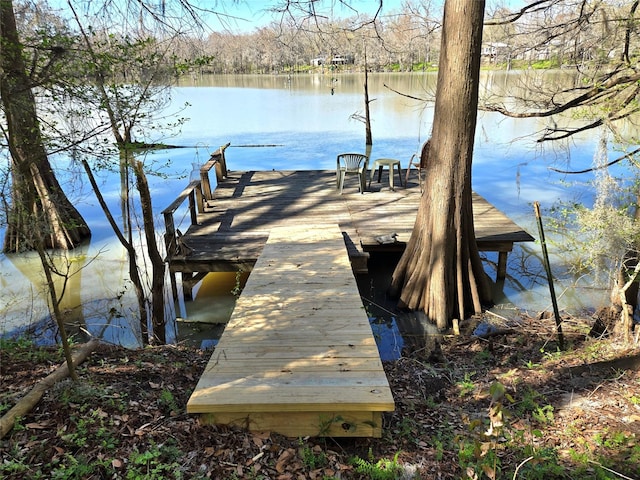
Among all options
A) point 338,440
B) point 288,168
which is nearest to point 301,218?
point 338,440

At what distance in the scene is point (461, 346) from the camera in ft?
16.5

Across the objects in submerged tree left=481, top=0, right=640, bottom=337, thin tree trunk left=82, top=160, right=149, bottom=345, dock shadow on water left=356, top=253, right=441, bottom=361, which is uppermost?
submerged tree left=481, top=0, right=640, bottom=337

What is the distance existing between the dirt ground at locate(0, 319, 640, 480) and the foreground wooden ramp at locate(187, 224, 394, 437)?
0.13 meters

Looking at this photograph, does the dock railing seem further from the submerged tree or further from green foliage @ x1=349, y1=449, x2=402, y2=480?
the submerged tree

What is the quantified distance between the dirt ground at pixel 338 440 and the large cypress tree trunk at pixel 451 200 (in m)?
1.90

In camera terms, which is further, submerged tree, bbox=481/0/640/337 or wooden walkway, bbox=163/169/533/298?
wooden walkway, bbox=163/169/533/298

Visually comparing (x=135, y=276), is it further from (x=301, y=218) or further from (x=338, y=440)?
(x=338, y=440)

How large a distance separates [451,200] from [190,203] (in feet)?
13.3

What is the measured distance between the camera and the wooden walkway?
6.30m

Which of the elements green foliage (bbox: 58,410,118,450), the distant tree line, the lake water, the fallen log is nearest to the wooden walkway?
the lake water

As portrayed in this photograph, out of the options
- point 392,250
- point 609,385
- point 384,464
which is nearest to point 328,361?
point 384,464

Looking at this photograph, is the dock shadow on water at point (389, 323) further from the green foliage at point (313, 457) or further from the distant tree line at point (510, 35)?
the distant tree line at point (510, 35)

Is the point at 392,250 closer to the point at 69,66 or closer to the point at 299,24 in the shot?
the point at 299,24

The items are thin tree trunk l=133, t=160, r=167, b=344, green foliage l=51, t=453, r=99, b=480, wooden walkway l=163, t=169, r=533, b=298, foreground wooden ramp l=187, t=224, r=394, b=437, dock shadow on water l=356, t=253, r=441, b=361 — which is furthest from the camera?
wooden walkway l=163, t=169, r=533, b=298
